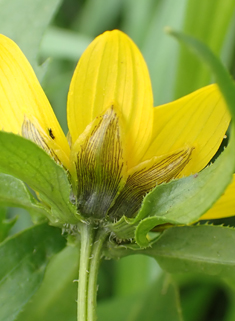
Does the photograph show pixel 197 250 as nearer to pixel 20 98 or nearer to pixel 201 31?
pixel 20 98

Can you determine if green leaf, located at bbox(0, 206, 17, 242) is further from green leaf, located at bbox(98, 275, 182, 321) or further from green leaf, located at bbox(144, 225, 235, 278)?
green leaf, located at bbox(98, 275, 182, 321)

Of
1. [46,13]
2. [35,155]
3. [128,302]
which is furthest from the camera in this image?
[128,302]

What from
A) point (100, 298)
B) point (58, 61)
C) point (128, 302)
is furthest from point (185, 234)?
point (58, 61)

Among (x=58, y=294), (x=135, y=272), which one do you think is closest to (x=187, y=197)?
(x=58, y=294)

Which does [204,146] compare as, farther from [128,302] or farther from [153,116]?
[128,302]

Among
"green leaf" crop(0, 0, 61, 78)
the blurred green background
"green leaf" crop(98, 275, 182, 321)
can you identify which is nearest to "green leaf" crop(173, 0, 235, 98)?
the blurred green background

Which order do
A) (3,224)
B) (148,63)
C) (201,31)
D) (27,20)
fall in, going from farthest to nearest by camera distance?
(148,63) → (201,31) → (27,20) → (3,224)
